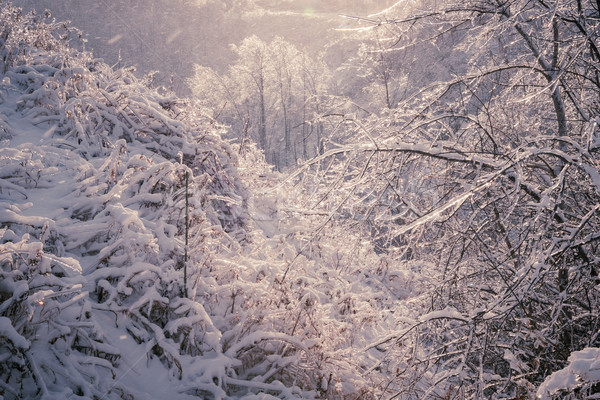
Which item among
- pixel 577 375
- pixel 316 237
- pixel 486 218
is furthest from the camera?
pixel 486 218

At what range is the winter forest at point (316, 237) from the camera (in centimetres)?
205

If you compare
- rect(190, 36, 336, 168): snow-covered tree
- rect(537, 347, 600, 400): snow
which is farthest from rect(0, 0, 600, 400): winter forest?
rect(190, 36, 336, 168): snow-covered tree

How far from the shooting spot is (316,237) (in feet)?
8.24

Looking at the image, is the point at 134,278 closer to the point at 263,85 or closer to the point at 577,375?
the point at 577,375

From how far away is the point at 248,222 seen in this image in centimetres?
505

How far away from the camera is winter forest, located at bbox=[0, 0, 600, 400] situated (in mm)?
2051

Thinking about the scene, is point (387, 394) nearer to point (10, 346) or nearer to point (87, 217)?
point (10, 346)

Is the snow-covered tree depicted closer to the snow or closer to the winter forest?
the winter forest

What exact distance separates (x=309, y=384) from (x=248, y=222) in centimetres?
262

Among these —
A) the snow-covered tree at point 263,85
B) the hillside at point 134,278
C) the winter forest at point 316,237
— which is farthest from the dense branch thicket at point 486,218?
the snow-covered tree at point 263,85

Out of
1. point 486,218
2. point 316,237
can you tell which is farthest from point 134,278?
point 486,218

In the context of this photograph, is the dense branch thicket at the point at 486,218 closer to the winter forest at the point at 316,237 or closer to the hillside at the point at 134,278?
the winter forest at the point at 316,237

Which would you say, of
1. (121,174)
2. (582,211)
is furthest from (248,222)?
(582,211)

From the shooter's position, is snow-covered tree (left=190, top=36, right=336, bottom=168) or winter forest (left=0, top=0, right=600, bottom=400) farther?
snow-covered tree (left=190, top=36, right=336, bottom=168)
